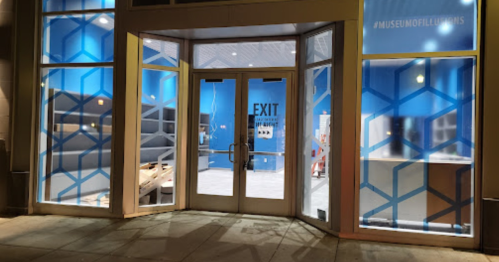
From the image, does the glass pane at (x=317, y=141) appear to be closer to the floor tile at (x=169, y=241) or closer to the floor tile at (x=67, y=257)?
the floor tile at (x=169, y=241)

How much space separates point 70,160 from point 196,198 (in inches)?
92.5

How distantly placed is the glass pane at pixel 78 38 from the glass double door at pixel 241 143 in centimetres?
170

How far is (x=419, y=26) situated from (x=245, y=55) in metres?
2.87

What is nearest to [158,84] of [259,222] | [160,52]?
[160,52]

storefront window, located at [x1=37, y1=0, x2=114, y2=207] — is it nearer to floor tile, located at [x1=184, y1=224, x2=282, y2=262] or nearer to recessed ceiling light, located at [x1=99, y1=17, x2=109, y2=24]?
recessed ceiling light, located at [x1=99, y1=17, x2=109, y2=24]

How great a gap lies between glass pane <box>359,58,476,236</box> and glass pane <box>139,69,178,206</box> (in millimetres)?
3364

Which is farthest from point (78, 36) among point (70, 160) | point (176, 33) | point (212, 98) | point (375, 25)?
point (375, 25)

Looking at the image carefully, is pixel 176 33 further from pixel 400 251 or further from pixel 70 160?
pixel 400 251

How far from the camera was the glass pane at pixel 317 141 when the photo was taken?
5.41 meters

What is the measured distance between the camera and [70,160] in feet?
20.0

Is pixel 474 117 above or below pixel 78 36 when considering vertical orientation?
below

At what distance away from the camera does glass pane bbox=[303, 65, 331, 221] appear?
5414mm

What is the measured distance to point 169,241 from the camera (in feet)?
15.2

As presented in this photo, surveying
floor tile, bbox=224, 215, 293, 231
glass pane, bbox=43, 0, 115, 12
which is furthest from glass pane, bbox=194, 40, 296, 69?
floor tile, bbox=224, 215, 293, 231
